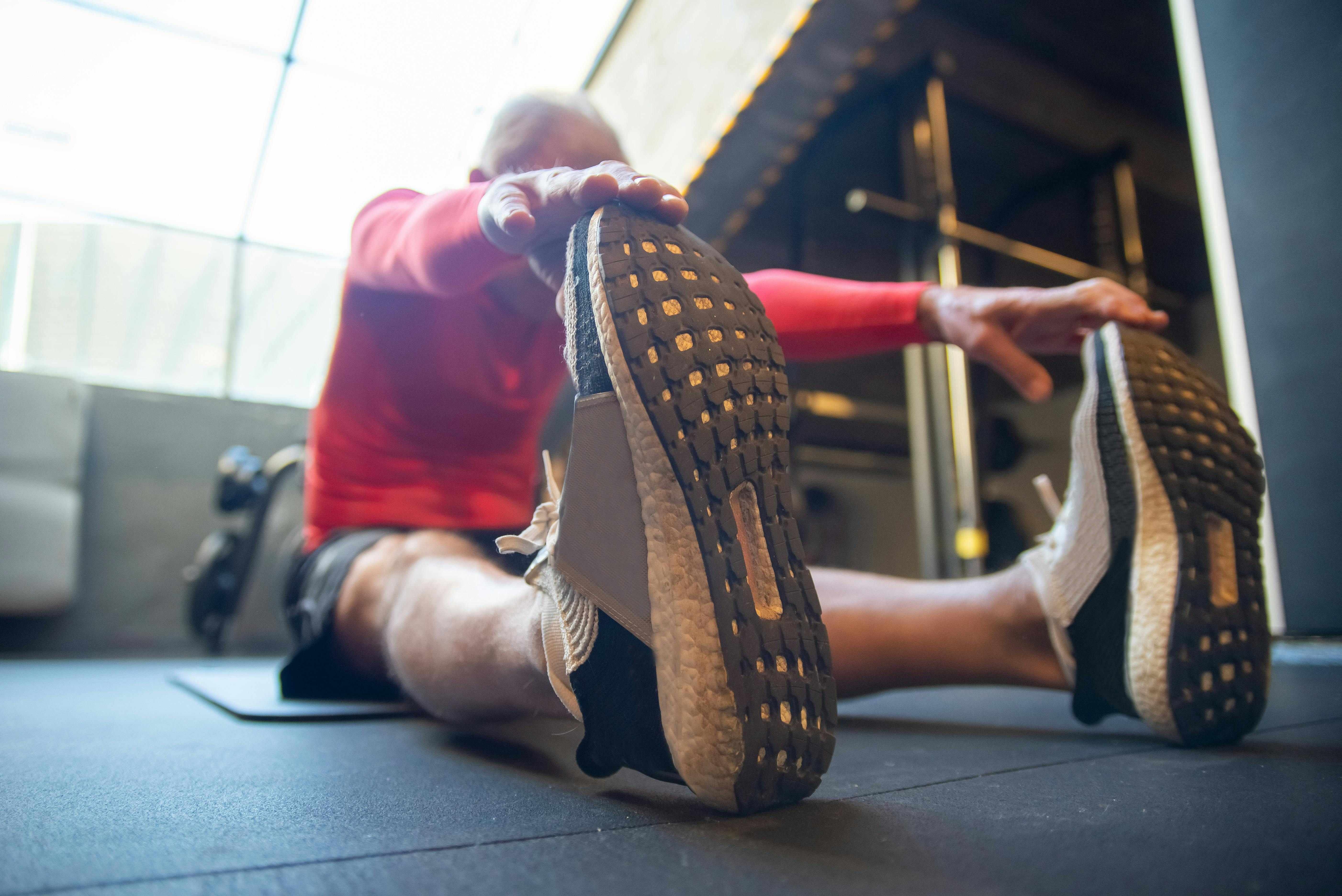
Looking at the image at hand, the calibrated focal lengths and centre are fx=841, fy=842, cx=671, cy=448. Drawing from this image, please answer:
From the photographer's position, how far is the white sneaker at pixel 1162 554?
50 cm

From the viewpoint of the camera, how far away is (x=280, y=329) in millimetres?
2328

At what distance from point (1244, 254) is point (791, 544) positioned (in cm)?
94

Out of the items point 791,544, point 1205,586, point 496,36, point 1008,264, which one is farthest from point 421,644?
point 1008,264

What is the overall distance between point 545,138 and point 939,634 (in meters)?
0.51

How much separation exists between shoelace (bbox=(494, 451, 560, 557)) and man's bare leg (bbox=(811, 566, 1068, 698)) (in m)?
0.25

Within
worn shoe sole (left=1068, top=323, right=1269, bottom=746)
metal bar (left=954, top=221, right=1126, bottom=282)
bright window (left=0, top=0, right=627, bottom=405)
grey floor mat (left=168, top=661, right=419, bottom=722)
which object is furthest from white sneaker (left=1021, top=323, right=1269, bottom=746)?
metal bar (left=954, top=221, right=1126, bottom=282)

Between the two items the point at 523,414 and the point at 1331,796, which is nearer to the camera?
the point at 1331,796

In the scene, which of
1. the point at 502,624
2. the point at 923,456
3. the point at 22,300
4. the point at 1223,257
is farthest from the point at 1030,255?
the point at 22,300

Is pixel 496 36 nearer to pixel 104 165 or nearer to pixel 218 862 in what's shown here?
pixel 104 165

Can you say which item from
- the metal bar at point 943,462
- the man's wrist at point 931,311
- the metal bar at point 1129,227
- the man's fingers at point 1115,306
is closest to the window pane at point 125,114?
the metal bar at point 943,462

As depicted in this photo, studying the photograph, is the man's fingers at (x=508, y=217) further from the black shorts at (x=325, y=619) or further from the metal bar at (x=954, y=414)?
the metal bar at (x=954, y=414)

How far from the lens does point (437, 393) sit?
83 centimetres

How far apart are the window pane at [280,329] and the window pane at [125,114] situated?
0.56ft

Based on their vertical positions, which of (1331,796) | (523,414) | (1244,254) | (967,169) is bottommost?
(1331,796)
